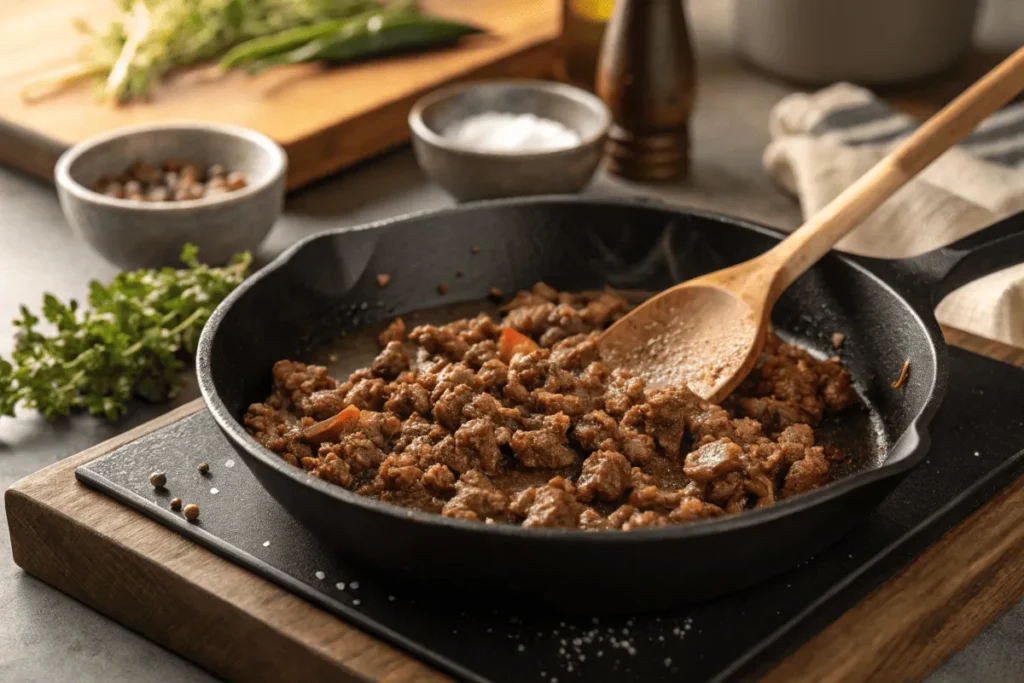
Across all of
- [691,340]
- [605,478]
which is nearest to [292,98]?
[691,340]

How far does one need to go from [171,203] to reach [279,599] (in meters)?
0.97

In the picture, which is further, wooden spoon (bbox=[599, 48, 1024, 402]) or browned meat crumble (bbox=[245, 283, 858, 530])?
wooden spoon (bbox=[599, 48, 1024, 402])

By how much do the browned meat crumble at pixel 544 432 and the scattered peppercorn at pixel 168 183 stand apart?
65cm

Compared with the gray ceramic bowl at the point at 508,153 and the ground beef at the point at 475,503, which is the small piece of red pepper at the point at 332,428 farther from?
the gray ceramic bowl at the point at 508,153

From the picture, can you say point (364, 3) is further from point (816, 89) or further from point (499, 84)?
point (816, 89)

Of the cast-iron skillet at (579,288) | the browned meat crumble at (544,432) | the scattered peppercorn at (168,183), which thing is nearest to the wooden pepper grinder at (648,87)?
the cast-iron skillet at (579,288)

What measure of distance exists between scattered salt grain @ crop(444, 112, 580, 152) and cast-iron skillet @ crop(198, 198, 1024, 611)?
1.51 ft

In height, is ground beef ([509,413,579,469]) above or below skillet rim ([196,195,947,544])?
below

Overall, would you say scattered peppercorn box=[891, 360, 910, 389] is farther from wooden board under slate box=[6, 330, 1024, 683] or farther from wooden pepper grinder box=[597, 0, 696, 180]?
wooden pepper grinder box=[597, 0, 696, 180]

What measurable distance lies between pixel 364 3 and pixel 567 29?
→ 51 centimetres

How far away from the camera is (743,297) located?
1.64 meters

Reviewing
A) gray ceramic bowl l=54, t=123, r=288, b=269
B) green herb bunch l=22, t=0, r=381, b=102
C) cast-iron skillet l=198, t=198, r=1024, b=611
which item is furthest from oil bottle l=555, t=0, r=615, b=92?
cast-iron skillet l=198, t=198, r=1024, b=611

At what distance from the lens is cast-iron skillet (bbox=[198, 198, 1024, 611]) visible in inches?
44.7

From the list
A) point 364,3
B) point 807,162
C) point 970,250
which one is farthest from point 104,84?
point 970,250
